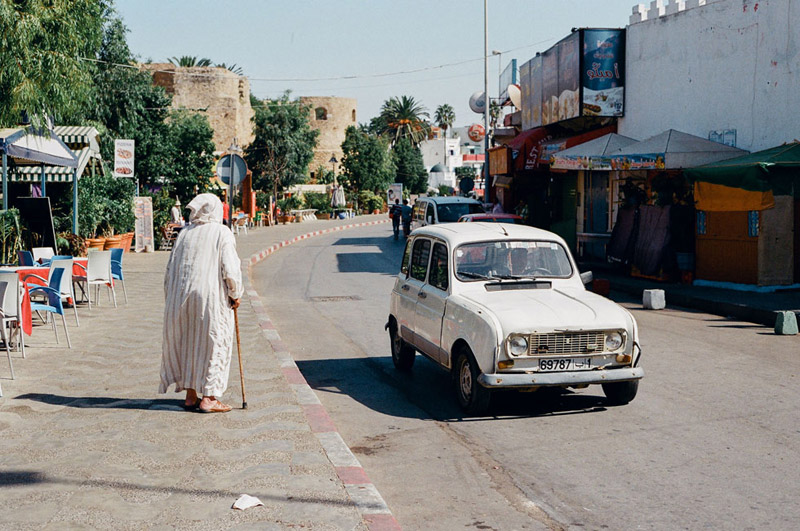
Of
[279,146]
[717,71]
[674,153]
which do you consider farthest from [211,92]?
Result: [674,153]

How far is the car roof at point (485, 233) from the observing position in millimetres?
8891

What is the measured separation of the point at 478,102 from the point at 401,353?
118 ft

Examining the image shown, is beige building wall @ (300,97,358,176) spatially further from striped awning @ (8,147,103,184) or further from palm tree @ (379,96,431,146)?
striped awning @ (8,147,103,184)

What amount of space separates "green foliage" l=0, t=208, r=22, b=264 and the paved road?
6.94 metres

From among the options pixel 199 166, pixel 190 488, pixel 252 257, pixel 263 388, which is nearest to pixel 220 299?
pixel 263 388

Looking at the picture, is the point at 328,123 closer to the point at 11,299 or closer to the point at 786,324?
the point at 786,324

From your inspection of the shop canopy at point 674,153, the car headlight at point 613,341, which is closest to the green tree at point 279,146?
the shop canopy at point 674,153

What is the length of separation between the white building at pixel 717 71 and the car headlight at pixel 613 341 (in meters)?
10.8

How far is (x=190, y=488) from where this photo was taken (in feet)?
17.9

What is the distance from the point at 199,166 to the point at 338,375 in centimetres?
2919

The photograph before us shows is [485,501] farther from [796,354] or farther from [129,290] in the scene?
[129,290]

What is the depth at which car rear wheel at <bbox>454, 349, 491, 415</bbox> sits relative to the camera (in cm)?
762

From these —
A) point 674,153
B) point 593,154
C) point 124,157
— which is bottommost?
point 674,153

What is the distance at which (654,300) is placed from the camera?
51.8 feet
